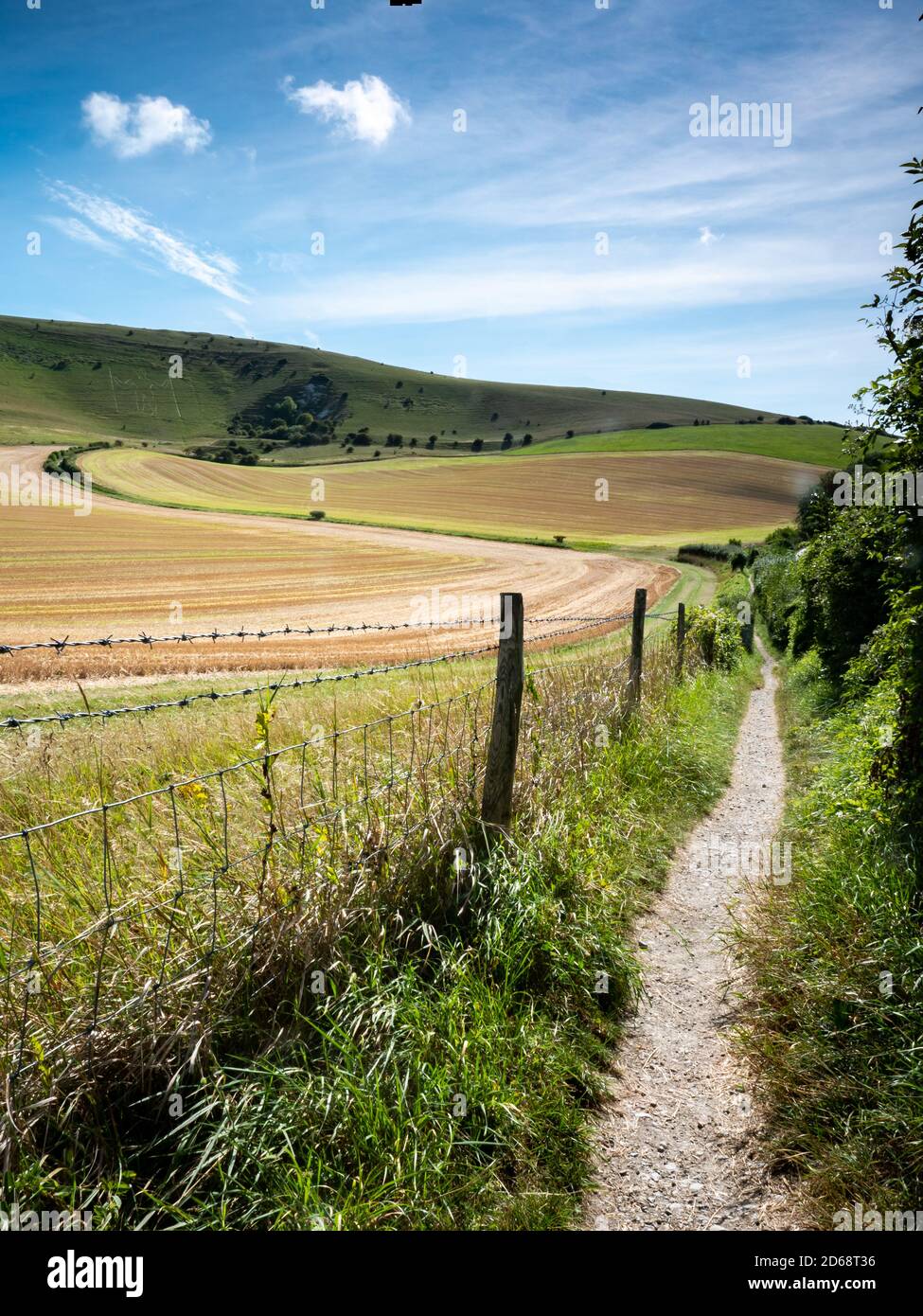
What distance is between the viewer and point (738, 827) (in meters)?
7.47

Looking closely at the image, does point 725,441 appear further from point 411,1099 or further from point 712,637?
point 411,1099

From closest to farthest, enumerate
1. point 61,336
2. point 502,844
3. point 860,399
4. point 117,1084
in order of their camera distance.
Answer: point 117,1084, point 502,844, point 860,399, point 61,336

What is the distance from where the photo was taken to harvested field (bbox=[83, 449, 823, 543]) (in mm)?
65188

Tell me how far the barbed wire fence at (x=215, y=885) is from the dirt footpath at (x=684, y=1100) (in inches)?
52.9

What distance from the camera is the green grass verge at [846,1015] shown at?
9.67 feet

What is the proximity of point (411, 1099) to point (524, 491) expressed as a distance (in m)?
80.3

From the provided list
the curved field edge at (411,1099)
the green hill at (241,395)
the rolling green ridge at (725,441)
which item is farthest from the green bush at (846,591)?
the green hill at (241,395)

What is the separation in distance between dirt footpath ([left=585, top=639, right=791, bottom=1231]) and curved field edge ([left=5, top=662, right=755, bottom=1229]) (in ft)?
0.53

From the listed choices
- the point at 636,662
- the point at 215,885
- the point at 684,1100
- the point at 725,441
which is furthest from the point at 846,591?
the point at 725,441

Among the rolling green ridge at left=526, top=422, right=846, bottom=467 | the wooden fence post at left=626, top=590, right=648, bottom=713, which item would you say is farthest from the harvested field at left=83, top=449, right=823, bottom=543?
the wooden fence post at left=626, top=590, right=648, bottom=713

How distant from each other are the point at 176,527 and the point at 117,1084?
150ft

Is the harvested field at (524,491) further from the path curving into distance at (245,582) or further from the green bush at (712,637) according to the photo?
the green bush at (712,637)
